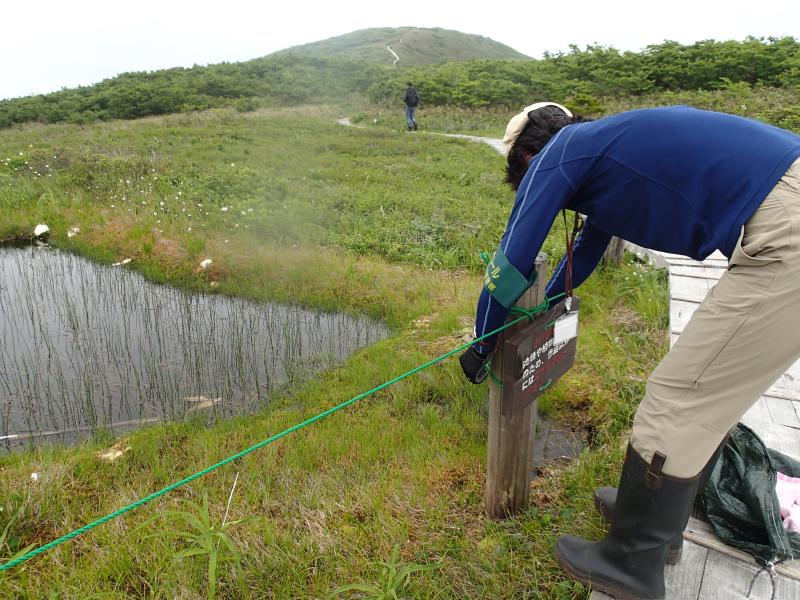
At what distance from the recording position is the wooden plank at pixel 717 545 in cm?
211

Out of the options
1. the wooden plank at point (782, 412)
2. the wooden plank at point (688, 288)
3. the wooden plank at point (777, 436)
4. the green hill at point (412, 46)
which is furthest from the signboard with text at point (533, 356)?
the green hill at point (412, 46)

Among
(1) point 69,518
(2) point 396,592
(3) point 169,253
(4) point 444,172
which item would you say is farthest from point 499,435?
(4) point 444,172

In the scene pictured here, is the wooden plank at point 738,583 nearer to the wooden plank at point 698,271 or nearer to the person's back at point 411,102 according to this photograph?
the wooden plank at point 698,271

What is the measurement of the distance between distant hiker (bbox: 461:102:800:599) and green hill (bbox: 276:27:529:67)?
57.0 m

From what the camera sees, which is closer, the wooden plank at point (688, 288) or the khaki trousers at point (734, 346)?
the khaki trousers at point (734, 346)

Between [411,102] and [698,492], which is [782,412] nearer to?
[698,492]

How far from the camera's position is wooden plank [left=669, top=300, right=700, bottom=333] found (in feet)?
13.9

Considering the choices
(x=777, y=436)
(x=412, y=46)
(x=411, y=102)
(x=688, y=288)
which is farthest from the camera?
(x=412, y=46)

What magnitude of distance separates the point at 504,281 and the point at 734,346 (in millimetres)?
736

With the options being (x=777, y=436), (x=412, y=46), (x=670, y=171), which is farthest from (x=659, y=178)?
(x=412, y=46)

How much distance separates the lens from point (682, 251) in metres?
1.87

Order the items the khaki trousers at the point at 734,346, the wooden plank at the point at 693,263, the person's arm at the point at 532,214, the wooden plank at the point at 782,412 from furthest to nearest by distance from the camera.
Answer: the wooden plank at the point at 693,263 < the wooden plank at the point at 782,412 < the person's arm at the point at 532,214 < the khaki trousers at the point at 734,346

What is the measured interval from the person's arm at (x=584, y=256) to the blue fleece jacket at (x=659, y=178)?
19.1 inches

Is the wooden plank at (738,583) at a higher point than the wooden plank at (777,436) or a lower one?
lower
